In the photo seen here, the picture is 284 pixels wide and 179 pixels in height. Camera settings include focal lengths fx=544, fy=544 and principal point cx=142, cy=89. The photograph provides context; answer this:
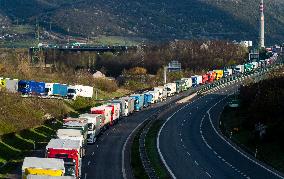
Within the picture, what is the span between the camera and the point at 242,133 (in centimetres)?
7281

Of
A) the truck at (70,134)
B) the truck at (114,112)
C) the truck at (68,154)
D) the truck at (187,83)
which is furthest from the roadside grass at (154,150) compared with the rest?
the truck at (187,83)

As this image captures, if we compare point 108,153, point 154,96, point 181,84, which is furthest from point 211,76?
point 108,153

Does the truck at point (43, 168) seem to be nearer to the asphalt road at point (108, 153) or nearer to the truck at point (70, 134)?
the asphalt road at point (108, 153)

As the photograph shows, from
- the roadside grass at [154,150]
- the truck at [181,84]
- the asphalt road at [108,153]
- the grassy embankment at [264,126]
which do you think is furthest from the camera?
the truck at [181,84]

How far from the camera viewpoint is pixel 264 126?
6462cm

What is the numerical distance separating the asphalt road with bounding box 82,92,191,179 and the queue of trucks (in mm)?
1008

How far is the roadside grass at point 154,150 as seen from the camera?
51400 mm

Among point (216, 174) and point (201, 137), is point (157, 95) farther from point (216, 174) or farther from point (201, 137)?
point (216, 174)

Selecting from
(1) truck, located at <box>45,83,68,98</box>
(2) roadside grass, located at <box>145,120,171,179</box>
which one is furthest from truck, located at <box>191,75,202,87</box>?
(2) roadside grass, located at <box>145,120,171,179</box>

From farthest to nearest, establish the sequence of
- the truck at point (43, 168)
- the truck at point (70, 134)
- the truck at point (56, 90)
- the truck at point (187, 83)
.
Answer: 1. the truck at point (187, 83)
2. the truck at point (56, 90)
3. the truck at point (70, 134)
4. the truck at point (43, 168)

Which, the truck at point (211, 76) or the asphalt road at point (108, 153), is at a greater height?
the truck at point (211, 76)

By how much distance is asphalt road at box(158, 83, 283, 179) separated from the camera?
169 feet

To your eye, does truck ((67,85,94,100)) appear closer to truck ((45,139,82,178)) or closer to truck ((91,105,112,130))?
truck ((91,105,112,130))

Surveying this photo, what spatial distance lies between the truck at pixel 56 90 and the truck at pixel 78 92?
100 cm
